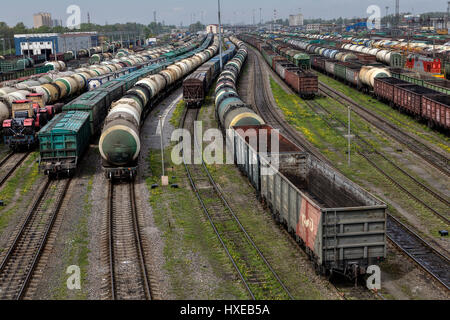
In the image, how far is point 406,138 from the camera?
41.2 m

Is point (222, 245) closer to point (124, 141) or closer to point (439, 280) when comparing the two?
point (439, 280)

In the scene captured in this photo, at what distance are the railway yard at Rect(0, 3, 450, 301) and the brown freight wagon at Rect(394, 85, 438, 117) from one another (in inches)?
8.5

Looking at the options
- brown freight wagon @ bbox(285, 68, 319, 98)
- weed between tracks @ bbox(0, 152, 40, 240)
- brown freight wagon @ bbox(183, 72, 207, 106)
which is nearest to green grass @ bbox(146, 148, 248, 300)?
weed between tracks @ bbox(0, 152, 40, 240)

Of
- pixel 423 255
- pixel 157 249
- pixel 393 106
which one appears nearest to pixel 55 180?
pixel 157 249

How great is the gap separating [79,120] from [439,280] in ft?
85.7

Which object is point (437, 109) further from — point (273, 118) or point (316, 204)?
point (316, 204)

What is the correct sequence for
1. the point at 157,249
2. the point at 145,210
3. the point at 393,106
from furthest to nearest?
the point at 393,106 → the point at 145,210 → the point at 157,249

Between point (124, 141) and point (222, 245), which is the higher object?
point (124, 141)

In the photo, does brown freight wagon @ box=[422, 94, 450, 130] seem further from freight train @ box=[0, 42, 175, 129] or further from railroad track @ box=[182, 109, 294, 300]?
freight train @ box=[0, 42, 175, 129]

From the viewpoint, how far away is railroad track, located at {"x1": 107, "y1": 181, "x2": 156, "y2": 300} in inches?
704

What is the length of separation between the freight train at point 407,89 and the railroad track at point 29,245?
98.2 feet

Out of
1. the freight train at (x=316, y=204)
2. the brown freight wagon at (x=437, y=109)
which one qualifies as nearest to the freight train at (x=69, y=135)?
the freight train at (x=316, y=204)

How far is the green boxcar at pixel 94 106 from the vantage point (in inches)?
1550
